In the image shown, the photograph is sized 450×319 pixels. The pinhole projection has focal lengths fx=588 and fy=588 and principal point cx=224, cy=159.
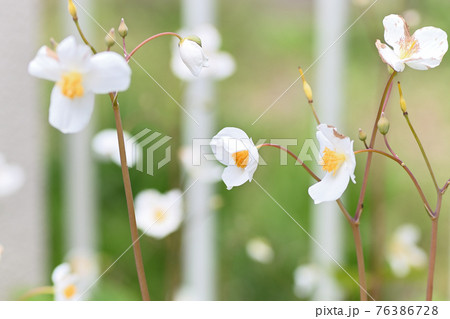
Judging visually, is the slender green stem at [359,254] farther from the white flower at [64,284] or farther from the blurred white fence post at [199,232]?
the blurred white fence post at [199,232]

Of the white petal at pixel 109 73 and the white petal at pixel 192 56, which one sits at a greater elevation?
the white petal at pixel 192 56

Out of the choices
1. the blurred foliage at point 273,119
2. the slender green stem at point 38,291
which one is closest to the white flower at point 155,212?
the slender green stem at point 38,291

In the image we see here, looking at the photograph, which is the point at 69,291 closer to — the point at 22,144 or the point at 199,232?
the point at 199,232

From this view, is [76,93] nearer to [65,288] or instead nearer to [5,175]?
[65,288]

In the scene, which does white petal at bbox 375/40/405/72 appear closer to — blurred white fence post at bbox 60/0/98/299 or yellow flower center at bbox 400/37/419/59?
yellow flower center at bbox 400/37/419/59

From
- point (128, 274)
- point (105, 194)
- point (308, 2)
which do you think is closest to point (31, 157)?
point (105, 194)

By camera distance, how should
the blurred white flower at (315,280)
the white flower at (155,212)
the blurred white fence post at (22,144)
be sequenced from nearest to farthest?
1. the white flower at (155,212)
2. the blurred white flower at (315,280)
3. the blurred white fence post at (22,144)
